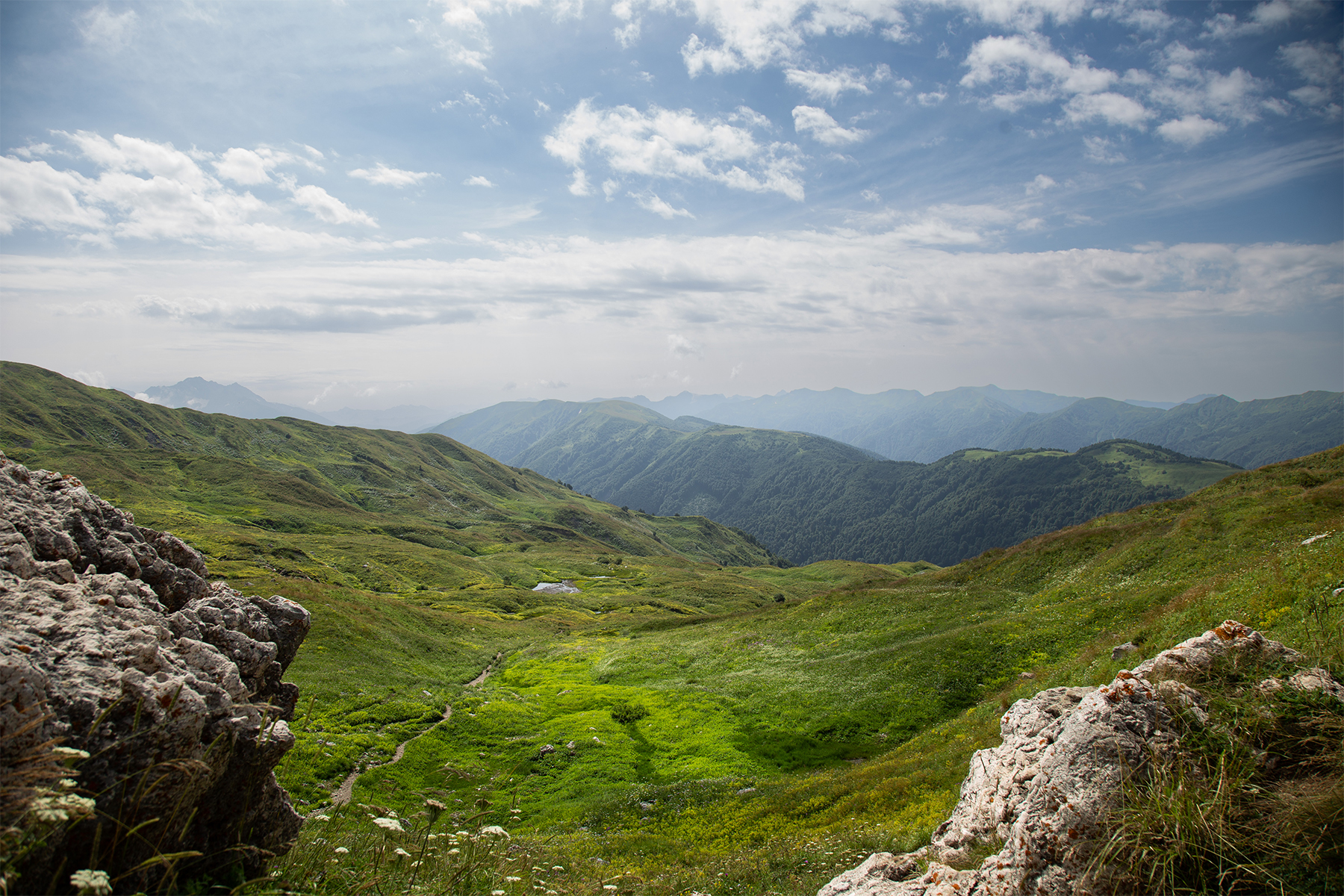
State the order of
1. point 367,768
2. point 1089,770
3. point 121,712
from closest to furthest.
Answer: point 121,712, point 1089,770, point 367,768

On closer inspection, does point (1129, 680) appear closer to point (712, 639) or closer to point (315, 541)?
point (712, 639)

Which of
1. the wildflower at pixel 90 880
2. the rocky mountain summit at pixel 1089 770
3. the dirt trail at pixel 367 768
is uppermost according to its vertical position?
the wildflower at pixel 90 880

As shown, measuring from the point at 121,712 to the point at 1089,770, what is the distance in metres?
14.1

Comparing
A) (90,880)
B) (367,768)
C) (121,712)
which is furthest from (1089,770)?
(367,768)

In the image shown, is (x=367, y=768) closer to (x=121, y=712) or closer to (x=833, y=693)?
(x=121, y=712)

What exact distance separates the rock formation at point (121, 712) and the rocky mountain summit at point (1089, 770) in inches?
439

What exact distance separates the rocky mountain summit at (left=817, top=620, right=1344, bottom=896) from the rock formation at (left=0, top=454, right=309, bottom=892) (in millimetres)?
11158

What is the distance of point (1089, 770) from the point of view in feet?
31.9

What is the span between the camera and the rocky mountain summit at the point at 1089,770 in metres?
9.03

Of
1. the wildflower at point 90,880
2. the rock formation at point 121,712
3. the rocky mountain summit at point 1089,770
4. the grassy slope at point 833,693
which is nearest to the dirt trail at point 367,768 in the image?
the grassy slope at point 833,693

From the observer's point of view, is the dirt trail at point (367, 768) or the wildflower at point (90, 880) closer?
the wildflower at point (90, 880)

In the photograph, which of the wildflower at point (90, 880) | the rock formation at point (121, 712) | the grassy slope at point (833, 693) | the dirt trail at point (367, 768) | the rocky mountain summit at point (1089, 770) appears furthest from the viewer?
the dirt trail at point (367, 768)

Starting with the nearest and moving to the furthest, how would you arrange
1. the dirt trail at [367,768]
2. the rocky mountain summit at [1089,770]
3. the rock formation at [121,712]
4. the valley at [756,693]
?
the rock formation at [121,712], the rocky mountain summit at [1089,770], the valley at [756,693], the dirt trail at [367,768]

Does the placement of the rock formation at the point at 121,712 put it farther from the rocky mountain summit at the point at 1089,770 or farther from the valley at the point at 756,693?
the rocky mountain summit at the point at 1089,770
